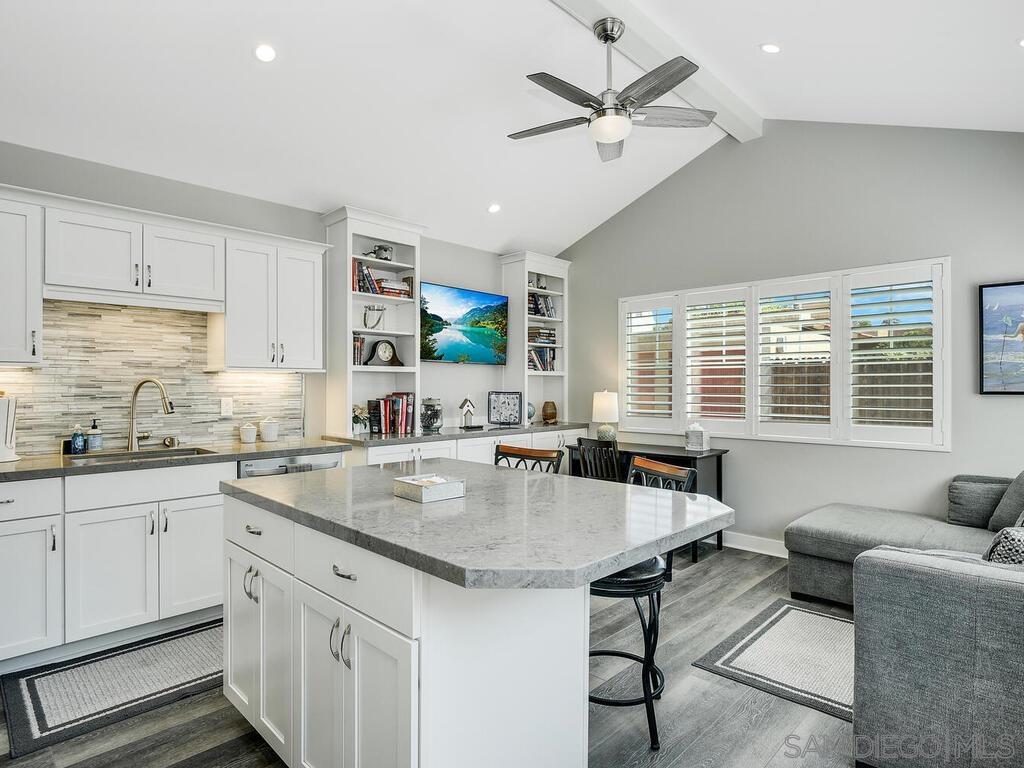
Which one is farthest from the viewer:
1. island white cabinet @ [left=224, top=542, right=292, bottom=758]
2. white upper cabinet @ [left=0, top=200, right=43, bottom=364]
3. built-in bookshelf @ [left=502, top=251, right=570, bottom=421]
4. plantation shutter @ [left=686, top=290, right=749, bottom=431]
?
built-in bookshelf @ [left=502, top=251, right=570, bottom=421]

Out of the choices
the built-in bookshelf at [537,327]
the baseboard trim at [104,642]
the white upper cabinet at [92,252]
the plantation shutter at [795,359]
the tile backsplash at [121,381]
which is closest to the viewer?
the baseboard trim at [104,642]

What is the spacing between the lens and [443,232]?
5.21 m

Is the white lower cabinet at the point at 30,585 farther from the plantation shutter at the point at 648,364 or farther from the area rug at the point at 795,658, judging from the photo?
the plantation shutter at the point at 648,364

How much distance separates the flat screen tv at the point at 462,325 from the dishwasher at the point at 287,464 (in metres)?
1.41

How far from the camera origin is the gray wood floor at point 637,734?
213 cm

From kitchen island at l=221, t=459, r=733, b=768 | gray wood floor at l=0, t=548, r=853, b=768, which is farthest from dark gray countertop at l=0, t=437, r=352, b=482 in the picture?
kitchen island at l=221, t=459, r=733, b=768


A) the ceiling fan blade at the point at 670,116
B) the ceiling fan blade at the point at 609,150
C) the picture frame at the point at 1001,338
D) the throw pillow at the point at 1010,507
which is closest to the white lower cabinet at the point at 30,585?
the ceiling fan blade at the point at 609,150

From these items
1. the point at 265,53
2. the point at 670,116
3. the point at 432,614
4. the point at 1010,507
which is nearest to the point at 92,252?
the point at 265,53

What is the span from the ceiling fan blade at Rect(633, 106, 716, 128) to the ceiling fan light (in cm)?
19

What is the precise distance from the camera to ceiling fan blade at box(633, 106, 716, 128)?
2.93 meters

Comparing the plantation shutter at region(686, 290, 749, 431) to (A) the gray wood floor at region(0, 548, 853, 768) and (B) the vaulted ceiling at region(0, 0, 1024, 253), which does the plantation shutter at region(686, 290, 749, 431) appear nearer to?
(B) the vaulted ceiling at region(0, 0, 1024, 253)

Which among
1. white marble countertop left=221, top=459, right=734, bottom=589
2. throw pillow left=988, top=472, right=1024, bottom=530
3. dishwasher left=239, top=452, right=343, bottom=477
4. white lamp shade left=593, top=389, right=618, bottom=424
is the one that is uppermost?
white lamp shade left=593, top=389, right=618, bottom=424

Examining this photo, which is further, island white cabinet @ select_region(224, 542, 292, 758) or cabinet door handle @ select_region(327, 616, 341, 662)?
island white cabinet @ select_region(224, 542, 292, 758)

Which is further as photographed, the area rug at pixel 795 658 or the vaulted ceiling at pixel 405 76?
the vaulted ceiling at pixel 405 76
